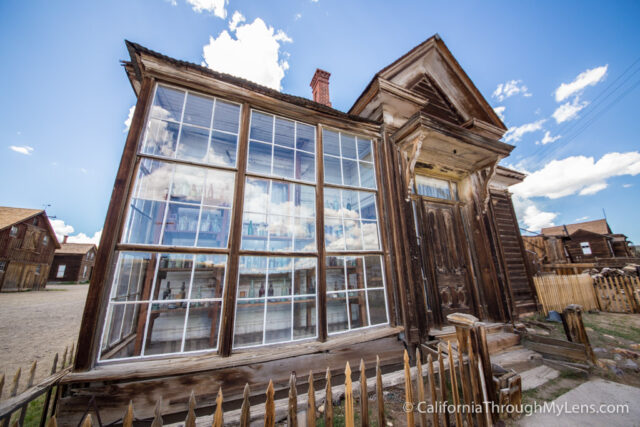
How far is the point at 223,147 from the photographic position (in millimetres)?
3854

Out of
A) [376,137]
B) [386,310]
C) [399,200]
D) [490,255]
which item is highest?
[376,137]

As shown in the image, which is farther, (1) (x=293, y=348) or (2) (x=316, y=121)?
(2) (x=316, y=121)

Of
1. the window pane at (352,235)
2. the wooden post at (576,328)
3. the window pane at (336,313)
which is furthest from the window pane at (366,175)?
the wooden post at (576,328)

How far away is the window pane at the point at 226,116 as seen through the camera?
12.6 ft

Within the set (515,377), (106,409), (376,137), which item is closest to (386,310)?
(515,377)

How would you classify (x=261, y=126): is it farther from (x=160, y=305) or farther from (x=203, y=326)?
(x=203, y=326)

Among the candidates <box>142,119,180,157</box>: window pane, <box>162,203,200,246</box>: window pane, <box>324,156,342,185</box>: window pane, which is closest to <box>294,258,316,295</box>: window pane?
<box>162,203,200,246</box>: window pane

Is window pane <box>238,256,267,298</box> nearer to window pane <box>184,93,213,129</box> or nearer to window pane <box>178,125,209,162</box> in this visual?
window pane <box>178,125,209,162</box>

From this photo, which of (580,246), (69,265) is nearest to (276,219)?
(580,246)

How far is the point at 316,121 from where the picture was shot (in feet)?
14.2

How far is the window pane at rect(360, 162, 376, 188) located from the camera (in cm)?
→ 469

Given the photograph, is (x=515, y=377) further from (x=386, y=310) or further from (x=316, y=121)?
(x=316, y=121)

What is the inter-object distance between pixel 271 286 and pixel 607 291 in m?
11.9

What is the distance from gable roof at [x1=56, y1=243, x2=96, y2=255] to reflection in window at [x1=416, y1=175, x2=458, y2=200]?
41126 mm
